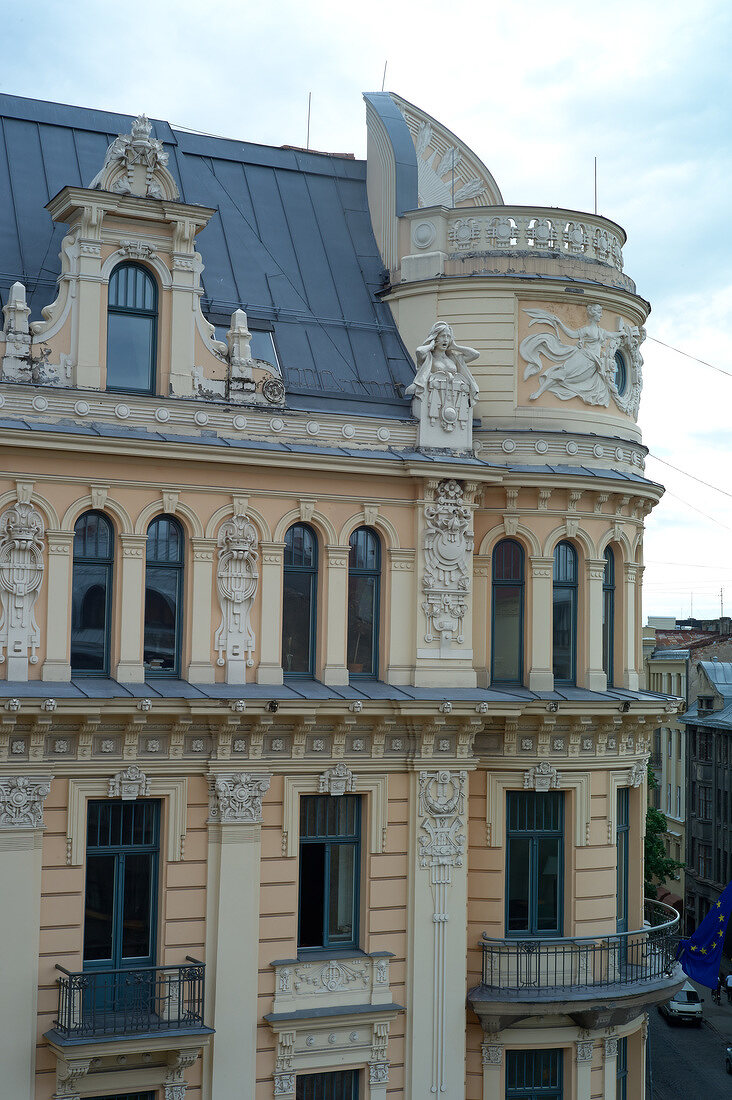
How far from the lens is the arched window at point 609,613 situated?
2938 cm

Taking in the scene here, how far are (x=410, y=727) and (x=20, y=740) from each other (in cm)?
767

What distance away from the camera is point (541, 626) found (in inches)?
1102

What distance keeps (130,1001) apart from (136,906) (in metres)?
1.67

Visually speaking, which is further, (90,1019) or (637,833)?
(637,833)

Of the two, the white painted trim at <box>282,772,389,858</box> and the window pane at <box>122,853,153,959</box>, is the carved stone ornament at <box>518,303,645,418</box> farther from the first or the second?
the window pane at <box>122,853,153,959</box>

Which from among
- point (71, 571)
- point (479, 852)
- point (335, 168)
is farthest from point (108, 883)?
point (335, 168)

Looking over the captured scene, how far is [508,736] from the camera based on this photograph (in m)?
27.3

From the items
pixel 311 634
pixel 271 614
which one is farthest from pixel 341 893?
pixel 271 614

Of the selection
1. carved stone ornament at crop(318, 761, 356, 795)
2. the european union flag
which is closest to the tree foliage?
the european union flag

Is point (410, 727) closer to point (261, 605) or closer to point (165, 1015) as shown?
point (261, 605)

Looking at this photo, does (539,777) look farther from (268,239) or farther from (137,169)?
(137,169)

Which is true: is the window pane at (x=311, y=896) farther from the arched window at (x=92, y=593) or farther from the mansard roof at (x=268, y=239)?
the mansard roof at (x=268, y=239)

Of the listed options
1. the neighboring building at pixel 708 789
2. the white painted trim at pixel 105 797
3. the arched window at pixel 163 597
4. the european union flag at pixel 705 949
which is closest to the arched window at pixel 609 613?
the european union flag at pixel 705 949

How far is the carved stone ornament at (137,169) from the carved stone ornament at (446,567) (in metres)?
8.07
